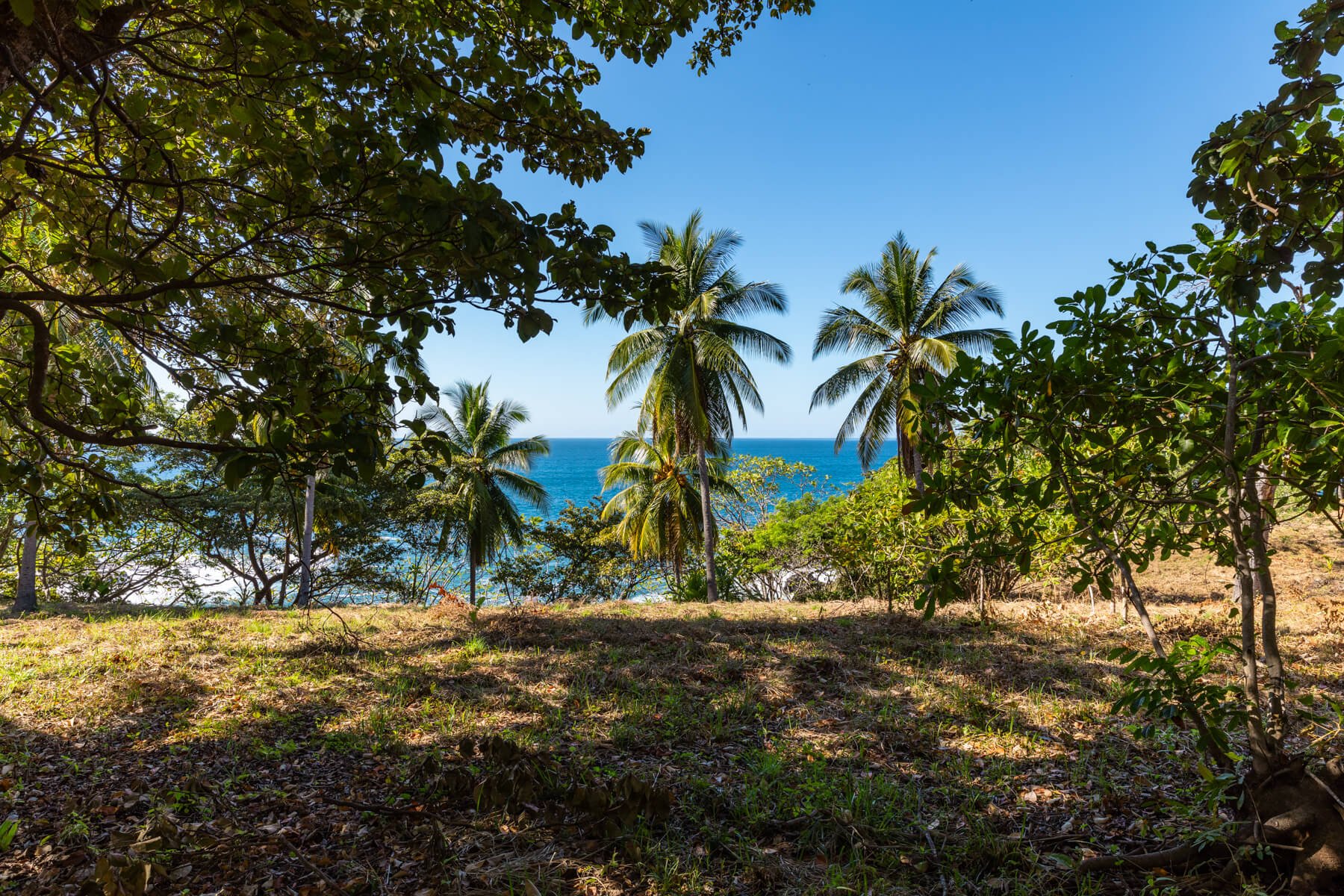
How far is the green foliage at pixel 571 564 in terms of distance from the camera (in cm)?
2297

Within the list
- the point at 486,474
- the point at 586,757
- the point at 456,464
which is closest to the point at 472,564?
the point at 486,474

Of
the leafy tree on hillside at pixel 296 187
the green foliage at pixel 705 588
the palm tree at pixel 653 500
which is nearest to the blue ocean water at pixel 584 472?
the palm tree at pixel 653 500

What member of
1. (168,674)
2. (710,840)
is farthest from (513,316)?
(168,674)

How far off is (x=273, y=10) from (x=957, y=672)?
627 centimetres

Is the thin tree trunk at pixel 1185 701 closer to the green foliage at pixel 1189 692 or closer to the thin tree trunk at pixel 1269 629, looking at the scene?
the green foliage at pixel 1189 692

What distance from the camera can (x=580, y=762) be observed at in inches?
149

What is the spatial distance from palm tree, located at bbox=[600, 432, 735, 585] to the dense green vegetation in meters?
13.9

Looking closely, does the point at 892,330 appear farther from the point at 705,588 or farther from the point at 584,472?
the point at 584,472

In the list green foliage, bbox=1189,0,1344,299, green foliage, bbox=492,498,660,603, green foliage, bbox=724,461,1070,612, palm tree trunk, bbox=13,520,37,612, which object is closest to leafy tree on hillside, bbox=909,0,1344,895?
green foliage, bbox=1189,0,1344,299

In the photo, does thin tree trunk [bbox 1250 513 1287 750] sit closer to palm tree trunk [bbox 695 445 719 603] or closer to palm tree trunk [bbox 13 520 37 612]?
palm tree trunk [bbox 695 445 719 603]

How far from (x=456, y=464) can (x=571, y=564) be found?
67.0 ft

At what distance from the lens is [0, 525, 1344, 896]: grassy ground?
107 inches

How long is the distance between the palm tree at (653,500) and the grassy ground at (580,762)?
13205 mm

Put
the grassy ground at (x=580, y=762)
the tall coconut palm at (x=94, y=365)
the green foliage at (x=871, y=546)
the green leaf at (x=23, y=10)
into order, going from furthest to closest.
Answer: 1. the green foliage at (x=871, y=546)
2. the tall coconut palm at (x=94, y=365)
3. the grassy ground at (x=580, y=762)
4. the green leaf at (x=23, y=10)
